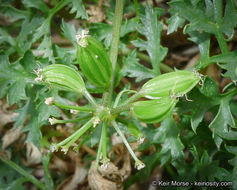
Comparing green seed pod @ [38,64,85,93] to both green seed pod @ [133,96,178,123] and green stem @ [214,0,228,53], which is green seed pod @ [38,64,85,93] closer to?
green seed pod @ [133,96,178,123]

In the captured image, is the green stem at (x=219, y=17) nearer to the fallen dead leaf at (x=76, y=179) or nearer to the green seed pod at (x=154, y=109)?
the green seed pod at (x=154, y=109)

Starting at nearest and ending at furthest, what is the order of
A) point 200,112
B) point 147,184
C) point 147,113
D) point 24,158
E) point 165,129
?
1. point 147,113
2. point 200,112
3. point 165,129
4. point 147,184
5. point 24,158

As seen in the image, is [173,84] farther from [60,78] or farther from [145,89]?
[60,78]

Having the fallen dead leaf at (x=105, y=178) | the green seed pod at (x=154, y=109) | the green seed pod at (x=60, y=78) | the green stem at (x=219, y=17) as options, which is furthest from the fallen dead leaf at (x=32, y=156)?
the green stem at (x=219, y=17)

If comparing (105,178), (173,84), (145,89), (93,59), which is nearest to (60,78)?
(93,59)

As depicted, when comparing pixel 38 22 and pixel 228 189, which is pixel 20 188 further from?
pixel 228 189

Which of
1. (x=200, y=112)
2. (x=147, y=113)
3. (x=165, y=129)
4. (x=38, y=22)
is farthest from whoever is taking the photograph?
(x=38, y=22)

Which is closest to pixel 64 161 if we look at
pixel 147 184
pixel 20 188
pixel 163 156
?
pixel 20 188
